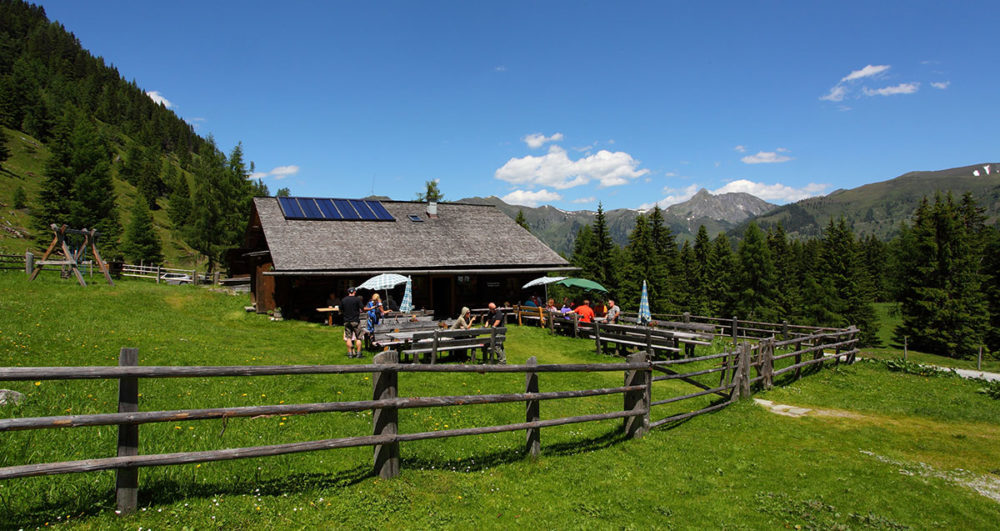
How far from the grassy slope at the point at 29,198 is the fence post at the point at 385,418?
52986 mm

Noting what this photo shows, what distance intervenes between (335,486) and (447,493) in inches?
44.6

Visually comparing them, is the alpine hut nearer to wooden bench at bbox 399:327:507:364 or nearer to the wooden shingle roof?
the wooden shingle roof

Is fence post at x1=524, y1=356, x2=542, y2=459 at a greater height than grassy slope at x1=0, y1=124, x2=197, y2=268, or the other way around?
grassy slope at x1=0, y1=124, x2=197, y2=268

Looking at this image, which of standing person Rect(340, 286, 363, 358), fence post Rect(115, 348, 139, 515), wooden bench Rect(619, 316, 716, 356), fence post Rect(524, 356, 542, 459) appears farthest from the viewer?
wooden bench Rect(619, 316, 716, 356)

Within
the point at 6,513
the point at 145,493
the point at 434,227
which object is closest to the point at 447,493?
the point at 145,493

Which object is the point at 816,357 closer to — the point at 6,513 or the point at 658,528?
the point at 658,528

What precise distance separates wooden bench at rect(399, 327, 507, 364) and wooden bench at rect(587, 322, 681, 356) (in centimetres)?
412

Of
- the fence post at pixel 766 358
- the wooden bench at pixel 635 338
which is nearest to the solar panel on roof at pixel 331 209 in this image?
the wooden bench at pixel 635 338

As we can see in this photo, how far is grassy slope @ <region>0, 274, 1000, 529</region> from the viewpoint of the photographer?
4.25 metres

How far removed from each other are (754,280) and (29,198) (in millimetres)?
87544

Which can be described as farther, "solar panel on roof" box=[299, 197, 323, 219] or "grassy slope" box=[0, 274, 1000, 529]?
"solar panel on roof" box=[299, 197, 323, 219]

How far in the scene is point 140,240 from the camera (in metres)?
54.6

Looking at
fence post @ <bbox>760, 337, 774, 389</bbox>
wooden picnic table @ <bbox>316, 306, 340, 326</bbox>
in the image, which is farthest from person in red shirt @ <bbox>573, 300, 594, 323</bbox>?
wooden picnic table @ <bbox>316, 306, 340, 326</bbox>

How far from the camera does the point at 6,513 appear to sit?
140 inches
